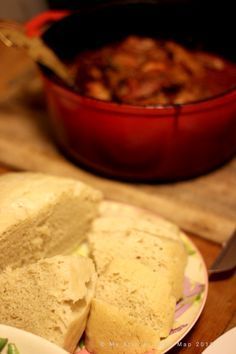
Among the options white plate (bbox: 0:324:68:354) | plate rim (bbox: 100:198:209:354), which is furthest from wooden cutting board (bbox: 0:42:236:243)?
white plate (bbox: 0:324:68:354)

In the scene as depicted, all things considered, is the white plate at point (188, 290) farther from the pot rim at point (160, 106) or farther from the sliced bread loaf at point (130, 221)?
the pot rim at point (160, 106)

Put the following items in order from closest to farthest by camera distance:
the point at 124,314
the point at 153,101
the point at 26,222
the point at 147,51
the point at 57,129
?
the point at 124,314 < the point at 26,222 < the point at 153,101 < the point at 57,129 < the point at 147,51

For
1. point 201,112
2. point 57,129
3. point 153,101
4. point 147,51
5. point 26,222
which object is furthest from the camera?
point 147,51

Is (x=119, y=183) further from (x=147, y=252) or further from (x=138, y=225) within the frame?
(x=147, y=252)

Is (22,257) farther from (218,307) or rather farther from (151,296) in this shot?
(218,307)

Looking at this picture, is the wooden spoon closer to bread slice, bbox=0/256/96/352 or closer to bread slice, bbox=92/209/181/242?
bread slice, bbox=92/209/181/242

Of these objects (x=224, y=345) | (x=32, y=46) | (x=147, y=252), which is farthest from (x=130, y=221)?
(x=32, y=46)

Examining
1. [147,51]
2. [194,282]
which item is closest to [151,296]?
[194,282]
